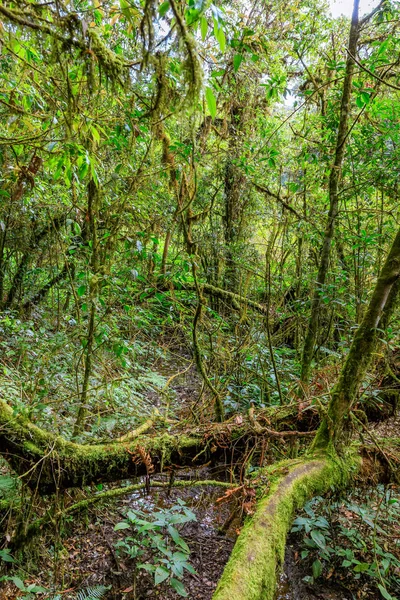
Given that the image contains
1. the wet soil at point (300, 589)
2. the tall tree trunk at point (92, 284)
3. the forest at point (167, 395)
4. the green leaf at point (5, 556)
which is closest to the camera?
the forest at point (167, 395)

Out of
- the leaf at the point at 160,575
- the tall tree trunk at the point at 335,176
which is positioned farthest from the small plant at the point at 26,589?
the tall tree trunk at the point at 335,176

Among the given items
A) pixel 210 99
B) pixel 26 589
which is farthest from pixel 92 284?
pixel 26 589

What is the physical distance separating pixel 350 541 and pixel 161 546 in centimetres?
188

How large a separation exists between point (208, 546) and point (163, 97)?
147 inches

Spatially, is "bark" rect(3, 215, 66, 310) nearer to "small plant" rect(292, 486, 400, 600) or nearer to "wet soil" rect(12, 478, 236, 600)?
"wet soil" rect(12, 478, 236, 600)

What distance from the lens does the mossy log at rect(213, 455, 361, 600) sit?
1304 millimetres

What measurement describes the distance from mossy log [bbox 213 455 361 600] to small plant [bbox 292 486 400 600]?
888mm

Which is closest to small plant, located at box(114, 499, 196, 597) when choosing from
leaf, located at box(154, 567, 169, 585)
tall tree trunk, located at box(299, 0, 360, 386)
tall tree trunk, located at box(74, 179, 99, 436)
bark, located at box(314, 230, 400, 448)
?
leaf, located at box(154, 567, 169, 585)

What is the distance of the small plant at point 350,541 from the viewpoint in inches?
117

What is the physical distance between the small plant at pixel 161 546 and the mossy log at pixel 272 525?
1.00 metres

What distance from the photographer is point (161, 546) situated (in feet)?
8.68

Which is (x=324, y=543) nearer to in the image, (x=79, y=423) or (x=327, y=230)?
(x=79, y=423)

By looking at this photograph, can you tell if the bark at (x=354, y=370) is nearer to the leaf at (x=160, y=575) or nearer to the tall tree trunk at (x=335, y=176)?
the tall tree trunk at (x=335, y=176)

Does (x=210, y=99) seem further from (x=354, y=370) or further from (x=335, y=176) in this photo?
(x=335, y=176)
